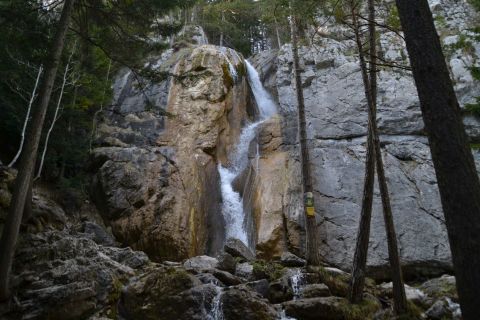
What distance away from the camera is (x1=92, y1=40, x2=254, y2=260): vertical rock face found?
1320 cm

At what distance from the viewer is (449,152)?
158 inches

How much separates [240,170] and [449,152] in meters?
12.7

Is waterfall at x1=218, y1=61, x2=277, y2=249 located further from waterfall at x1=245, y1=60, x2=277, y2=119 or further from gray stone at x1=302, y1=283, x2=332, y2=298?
gray stone at x1=302, y1=283, x2=332, y2=298

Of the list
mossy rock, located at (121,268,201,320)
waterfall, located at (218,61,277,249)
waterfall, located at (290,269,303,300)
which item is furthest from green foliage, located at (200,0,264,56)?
mossy rock, located at (121,268,201,320)

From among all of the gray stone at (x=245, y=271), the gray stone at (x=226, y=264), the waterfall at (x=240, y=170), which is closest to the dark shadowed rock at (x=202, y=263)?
the gray stone at (x=226, y=264)

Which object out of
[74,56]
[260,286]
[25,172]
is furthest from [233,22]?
[25,172]

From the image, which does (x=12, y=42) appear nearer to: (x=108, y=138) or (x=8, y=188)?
(x=8, y=188)

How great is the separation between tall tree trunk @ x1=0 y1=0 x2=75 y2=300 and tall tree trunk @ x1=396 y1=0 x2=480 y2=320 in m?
6.60

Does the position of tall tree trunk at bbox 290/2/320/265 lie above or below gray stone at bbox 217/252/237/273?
above

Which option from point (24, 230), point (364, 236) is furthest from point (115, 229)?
point (364, 236)

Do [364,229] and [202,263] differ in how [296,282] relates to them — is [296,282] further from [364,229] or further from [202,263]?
[202,263]

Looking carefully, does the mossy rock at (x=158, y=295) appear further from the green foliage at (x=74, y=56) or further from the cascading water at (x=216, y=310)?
the green foliage at (x=74, y=56)

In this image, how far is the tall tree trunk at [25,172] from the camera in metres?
6.60

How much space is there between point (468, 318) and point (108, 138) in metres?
15.2
